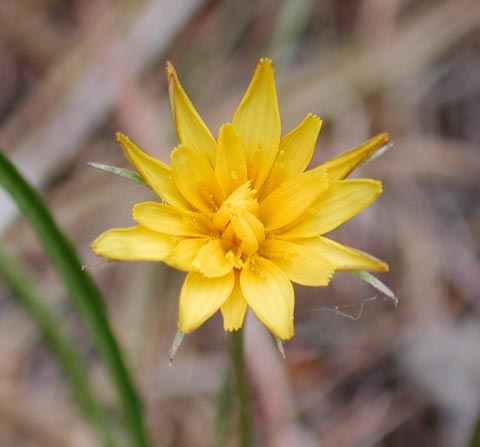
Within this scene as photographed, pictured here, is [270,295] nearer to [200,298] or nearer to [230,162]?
[200,298]

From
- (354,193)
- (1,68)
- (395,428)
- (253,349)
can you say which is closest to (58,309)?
(253,349)

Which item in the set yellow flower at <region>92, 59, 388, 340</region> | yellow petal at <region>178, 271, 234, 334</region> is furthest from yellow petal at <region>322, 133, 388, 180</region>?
yellow petal at <region>178, 271, 234, 334</region>

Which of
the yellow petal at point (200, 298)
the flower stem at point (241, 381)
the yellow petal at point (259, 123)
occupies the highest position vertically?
the yellow petal at point (259, 123)

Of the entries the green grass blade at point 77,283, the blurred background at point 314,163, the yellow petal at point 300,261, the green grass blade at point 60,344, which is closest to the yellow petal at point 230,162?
the yellow petal at point 300,261

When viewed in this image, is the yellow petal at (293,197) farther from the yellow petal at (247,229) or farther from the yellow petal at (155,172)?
the yellow petal at (155,172)

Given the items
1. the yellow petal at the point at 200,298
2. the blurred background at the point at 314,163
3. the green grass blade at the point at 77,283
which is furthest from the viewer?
the blurred background at the point at 314,163

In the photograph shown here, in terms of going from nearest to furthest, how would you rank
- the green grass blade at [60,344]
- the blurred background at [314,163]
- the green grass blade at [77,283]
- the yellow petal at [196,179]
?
1. the yellow petal at [196,179]
2. the green grass blade at [77,283]
3. the green grass blade at [60,344]
4. the blurred background at [314,163]
